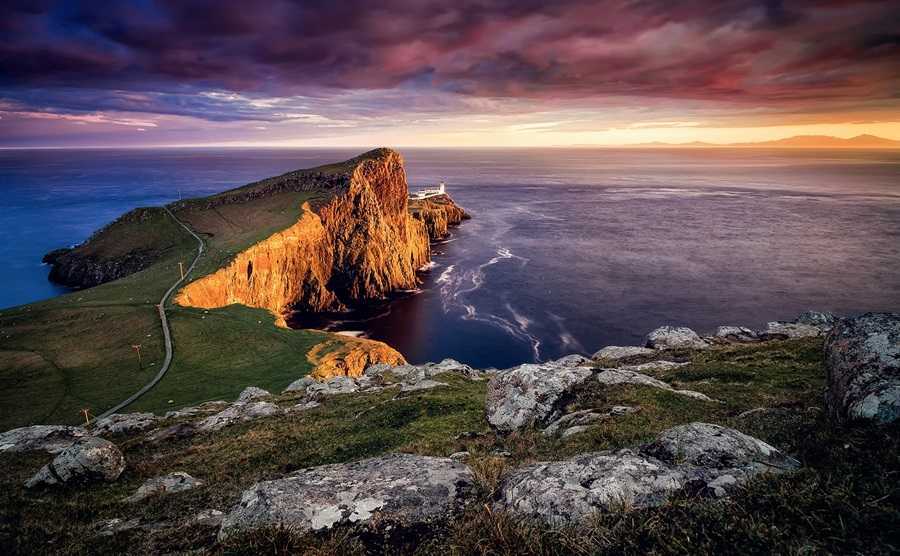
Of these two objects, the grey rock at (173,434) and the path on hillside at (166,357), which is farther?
the path on hillside at (166,357)

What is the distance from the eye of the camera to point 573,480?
27.1ft

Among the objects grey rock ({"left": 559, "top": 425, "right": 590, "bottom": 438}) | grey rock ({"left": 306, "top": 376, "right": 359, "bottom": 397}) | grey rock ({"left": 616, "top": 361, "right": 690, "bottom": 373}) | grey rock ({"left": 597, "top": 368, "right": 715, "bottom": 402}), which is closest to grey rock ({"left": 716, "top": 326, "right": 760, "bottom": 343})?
grey rock ({"left": 616, "top": 361, "right": 690, "bottom": 373})

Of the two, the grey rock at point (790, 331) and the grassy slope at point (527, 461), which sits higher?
the grassy slope at point (527, 461)

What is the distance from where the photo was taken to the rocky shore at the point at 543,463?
7.89m

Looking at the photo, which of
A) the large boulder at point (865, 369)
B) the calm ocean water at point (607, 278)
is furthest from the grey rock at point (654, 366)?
the calm ocean water at point (607, 278)

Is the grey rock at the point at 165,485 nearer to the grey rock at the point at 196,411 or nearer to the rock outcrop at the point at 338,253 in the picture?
the grey rock at the point at 196,411

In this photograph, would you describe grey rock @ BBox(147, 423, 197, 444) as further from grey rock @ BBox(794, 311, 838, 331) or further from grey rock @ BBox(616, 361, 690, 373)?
grey rock @ BBox(794, 311, 838, 331)

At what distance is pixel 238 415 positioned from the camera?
27672 millimetres

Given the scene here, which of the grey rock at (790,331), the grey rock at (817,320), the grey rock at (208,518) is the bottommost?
the grey rock at (817,320)

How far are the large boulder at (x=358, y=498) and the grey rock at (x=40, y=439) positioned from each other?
73.6 feet

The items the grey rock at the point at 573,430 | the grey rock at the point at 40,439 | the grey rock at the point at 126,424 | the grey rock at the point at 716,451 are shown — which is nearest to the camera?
the grey rock at the point at 716,451

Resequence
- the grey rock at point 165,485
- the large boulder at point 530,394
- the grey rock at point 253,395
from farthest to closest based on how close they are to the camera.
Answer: the grey rock at point 253,395
the large boulder at point 530,394
the grey rock at point 165,485

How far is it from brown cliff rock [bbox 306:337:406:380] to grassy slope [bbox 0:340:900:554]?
22.5 metres

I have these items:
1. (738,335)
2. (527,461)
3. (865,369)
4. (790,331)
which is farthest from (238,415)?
(790,331)
